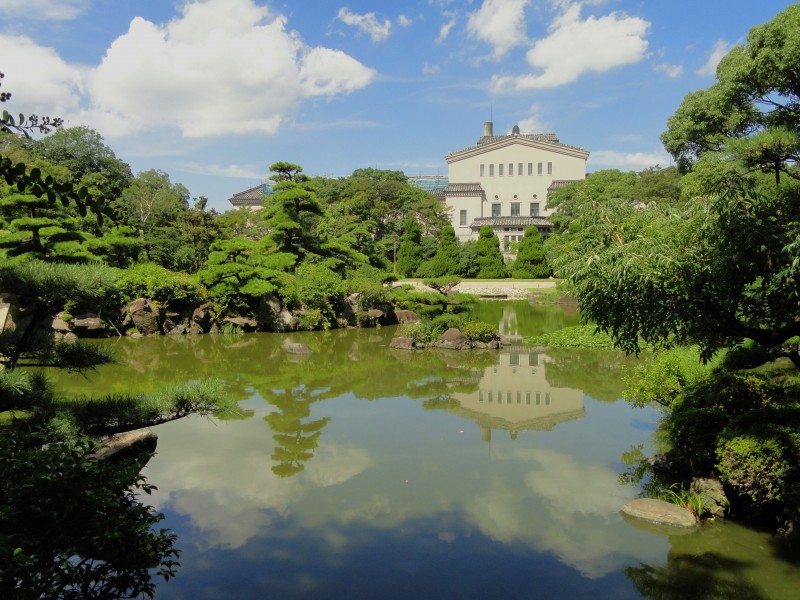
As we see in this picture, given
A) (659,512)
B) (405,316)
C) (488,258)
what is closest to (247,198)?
(488,258)

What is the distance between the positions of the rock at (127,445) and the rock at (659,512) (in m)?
4.08

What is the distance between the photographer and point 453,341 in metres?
13.3

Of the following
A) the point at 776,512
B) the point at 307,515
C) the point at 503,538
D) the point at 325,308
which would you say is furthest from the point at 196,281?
the point at 776,512

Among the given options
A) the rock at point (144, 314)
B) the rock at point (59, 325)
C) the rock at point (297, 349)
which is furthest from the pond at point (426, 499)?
the rock at point (144, 314)

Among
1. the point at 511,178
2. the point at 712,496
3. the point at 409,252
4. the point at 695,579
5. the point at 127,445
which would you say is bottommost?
the point at 695,579

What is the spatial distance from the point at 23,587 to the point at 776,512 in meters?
5.05

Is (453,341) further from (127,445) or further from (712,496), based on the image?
(127,445)

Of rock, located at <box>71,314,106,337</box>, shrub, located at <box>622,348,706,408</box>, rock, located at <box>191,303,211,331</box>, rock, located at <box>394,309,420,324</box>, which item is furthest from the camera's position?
rock, located at <box>394,309,420,324</box>

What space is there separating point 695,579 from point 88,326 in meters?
13.8

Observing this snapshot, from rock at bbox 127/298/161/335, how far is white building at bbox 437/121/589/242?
1024 inches

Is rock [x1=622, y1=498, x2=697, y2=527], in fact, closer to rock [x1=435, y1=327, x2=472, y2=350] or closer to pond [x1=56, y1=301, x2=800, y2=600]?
pond [x1=56, y1=301, x2=800, y2=600]

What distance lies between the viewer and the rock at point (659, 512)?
15.3 ft

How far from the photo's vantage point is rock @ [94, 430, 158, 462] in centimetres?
479

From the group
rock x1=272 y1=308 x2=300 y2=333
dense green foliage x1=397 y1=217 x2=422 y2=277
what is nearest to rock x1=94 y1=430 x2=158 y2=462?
rock x1=272 y1=308 x2=300 y2=333
